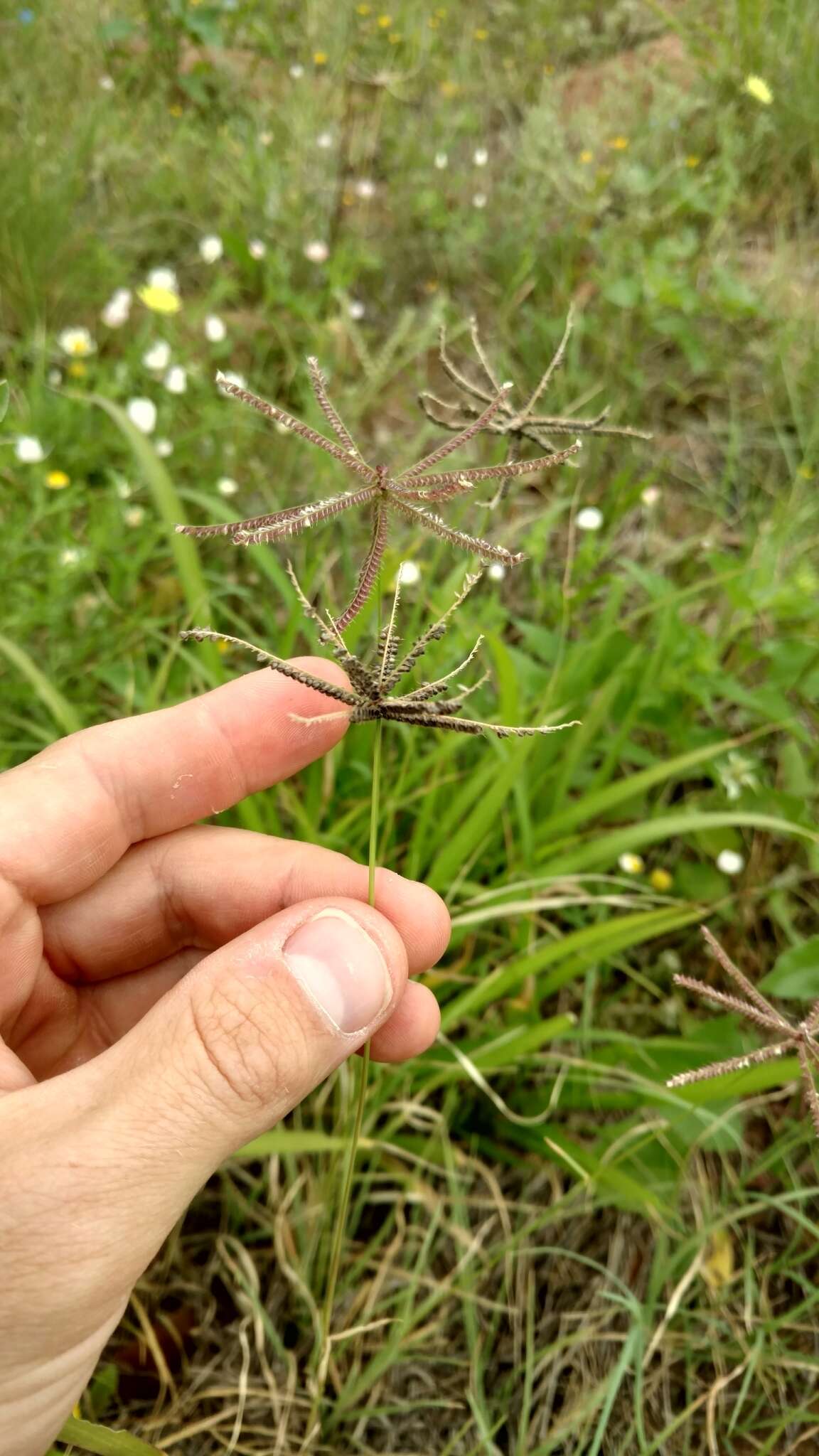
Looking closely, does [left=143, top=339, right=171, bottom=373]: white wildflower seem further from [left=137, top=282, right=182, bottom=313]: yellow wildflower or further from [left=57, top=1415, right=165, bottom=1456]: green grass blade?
[left=57, top=1415, right=165, bottom=1456]: green grass blade

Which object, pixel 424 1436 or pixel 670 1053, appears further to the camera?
pixel 670 1053

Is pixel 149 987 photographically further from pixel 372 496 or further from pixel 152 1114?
pixel 372 496

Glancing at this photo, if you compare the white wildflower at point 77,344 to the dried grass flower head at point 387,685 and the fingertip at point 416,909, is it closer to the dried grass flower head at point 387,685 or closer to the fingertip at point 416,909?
the fingertip at point 416,909

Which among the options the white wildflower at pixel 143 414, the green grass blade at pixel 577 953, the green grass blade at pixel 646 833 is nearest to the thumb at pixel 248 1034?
the green grass blade at pixel 577 953

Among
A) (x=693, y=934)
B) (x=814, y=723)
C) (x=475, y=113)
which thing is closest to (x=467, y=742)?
(x=693, y=934)

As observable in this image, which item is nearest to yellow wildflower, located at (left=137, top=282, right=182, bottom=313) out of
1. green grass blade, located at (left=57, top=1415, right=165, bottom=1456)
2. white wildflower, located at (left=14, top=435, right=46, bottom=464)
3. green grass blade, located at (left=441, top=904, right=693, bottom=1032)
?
white wildflower, located at (left=14, top=435, right=46, bottom=464)

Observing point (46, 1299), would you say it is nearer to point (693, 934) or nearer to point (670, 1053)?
point (670, 1053)
